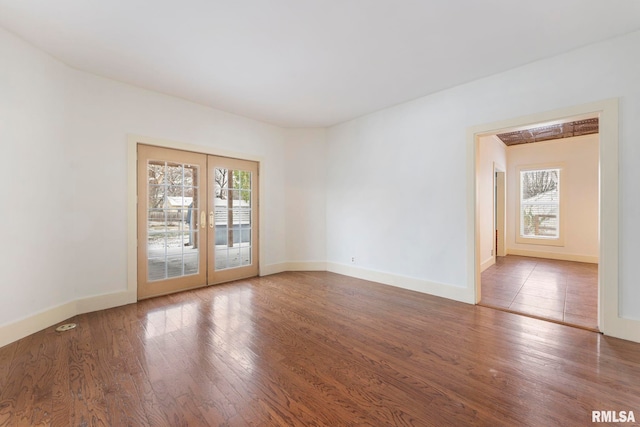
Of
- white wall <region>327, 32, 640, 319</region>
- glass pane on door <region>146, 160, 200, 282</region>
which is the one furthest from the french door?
white wall <region>327, 32, 640, 319</region>

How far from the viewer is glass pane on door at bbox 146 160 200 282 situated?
3.72 m

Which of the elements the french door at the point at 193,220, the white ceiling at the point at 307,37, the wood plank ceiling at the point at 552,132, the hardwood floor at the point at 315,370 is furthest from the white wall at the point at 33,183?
the wood plank ceiling at the point at 552,132

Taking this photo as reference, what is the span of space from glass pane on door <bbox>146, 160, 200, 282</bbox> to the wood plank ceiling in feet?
21.1

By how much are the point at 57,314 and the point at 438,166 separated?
4.98m

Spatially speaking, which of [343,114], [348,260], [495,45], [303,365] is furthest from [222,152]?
[495,45]

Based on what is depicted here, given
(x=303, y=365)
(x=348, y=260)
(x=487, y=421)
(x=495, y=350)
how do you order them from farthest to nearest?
1. (x=348, y=260)
2. (x=495, y=350)
3. (x=303, y=365)
4. (x=487, y=421)

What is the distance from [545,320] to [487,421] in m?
2.05

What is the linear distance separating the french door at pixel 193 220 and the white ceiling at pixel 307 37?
1.15 metres

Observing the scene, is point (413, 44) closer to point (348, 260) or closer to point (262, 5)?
point (262, 5)

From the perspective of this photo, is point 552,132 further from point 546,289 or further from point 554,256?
point 546,289

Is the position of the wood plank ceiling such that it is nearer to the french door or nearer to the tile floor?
the tile floor

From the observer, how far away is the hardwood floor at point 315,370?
157cm

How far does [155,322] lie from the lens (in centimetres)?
289

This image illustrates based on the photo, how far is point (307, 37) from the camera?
2518mm
